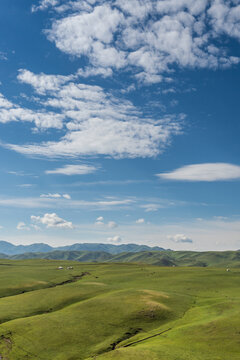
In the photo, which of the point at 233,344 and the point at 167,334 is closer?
the point at 233,344

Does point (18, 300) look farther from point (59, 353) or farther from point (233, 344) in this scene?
point (233, 344)

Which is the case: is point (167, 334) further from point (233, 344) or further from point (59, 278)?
point (59, 278)

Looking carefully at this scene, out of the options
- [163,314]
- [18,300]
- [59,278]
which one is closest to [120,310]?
[163,314]

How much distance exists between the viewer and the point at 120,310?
73250 millimetres

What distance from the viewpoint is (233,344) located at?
49.9m

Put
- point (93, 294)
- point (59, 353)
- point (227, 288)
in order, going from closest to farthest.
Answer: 1. point (59, 353)
2. point (93, 294)
3. point (227, 288)

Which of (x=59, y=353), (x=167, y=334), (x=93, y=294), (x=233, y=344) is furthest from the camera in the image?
(x=93, y=294)

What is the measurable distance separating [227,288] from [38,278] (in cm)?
7958

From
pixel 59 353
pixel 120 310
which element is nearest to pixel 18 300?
pixel 120 310

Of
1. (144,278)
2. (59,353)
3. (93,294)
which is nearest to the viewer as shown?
(59,353)

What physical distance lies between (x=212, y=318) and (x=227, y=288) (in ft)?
159

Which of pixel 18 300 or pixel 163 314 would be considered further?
pixel 18 300

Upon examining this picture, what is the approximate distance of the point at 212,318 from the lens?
6450cm

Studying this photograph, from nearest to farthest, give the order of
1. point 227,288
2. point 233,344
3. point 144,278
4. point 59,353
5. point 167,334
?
point 233,344
point 59,353
point 167,334
point 227,288
point 144,278
